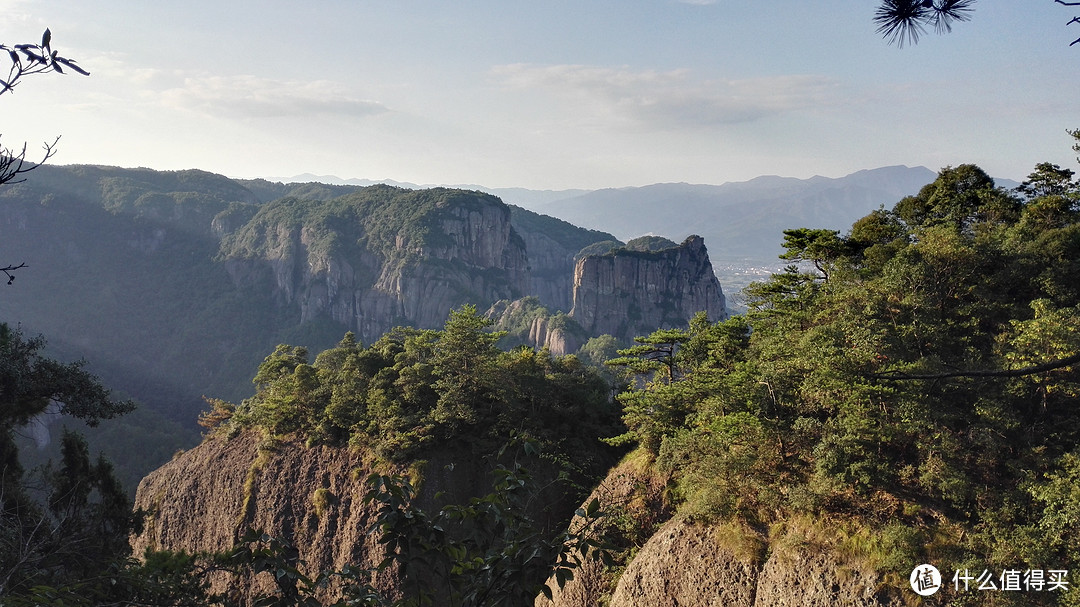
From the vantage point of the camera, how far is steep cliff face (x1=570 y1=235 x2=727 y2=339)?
373ft

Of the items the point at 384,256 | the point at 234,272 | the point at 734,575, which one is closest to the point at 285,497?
the point at 734,575

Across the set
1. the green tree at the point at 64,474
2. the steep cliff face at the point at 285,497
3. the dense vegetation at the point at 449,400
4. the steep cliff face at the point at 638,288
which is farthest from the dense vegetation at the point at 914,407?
the steep cliff face at the point at 638,288

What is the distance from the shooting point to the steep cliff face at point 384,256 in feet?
422

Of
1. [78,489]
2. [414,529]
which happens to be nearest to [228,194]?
[78,489]

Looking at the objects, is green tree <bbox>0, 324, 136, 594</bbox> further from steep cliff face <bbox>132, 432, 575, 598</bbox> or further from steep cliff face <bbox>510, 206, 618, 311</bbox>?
steep cliff face <bbox>510, 206, 618, 311</bbox>

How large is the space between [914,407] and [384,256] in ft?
446

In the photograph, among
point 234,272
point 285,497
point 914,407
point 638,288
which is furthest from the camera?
point 234,272

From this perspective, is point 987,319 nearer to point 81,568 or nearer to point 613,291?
point 81,568

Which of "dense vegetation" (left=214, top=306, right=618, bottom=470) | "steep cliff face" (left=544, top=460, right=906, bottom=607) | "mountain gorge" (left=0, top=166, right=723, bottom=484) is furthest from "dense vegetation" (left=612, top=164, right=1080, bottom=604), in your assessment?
"mountain gorge" (left=0, top=166, right=723, bottom=484)

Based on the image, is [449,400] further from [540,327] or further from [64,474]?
[540,327]

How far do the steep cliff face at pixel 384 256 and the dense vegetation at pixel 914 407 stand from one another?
355 ft

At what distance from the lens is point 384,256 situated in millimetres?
140125

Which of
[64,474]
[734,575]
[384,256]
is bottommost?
[734,575]

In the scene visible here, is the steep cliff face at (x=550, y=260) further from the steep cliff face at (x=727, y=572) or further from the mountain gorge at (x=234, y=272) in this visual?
the steep cliff face at (x=727, y=572)
